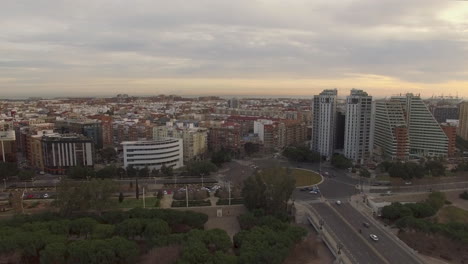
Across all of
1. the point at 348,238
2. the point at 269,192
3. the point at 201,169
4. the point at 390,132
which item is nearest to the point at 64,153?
the point at 201,169

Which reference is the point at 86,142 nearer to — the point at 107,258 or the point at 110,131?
the point at 110,131

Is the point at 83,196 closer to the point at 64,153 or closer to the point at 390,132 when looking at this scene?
the point at 64,153

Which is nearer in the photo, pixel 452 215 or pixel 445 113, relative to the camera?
pixel 452 215

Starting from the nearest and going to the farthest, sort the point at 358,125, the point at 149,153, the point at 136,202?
the point at 136,202
the point at 149,153
the point at 358,125

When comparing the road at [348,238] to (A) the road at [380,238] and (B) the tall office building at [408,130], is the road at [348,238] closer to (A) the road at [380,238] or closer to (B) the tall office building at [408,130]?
(A) the road at [380,238]

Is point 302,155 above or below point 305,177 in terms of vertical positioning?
above

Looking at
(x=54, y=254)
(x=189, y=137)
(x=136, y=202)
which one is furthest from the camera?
(x=189, y=137)

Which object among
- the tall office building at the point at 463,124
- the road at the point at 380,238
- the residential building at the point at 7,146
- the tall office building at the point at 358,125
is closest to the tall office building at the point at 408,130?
the tall office building at the point at 358,125

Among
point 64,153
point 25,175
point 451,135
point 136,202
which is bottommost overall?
point 136,202

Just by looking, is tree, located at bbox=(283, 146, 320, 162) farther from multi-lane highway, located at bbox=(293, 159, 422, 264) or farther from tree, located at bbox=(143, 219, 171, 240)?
tree, located at bbox=(143, 219, 171, 240)
